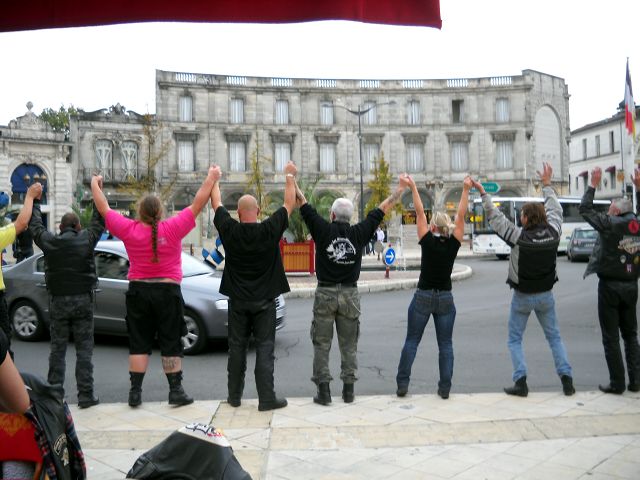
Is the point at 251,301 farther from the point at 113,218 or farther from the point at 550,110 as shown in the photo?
the point at 550,110

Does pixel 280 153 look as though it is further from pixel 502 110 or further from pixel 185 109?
pixel 502 110

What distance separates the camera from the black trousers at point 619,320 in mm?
6293

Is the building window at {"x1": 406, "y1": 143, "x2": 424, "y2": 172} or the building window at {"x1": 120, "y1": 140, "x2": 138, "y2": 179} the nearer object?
the building window at {"x1": 120, "y1": 140, "x2": 138, "y2": 179}

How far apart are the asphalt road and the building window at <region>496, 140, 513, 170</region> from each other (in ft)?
134

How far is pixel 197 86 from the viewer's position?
4966 centimetres

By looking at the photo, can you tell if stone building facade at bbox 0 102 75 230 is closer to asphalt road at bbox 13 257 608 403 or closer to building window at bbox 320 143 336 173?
building window at bbox 320 143 336 173

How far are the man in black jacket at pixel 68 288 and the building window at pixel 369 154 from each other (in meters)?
46.2

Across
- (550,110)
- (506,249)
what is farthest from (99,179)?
(550,110)

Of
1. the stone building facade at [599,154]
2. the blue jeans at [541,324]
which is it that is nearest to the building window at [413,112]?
the stone building facade at [599,154]

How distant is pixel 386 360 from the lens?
8375 mm

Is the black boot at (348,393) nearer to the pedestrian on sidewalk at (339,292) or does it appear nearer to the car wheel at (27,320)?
the pedestrian on sidewalk at (339,292)

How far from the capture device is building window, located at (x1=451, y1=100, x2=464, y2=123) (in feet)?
173

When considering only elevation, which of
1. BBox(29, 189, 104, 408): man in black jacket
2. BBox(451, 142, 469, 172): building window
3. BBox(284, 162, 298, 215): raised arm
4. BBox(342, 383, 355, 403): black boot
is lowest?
BBox(342, 383, 355, 403): black boot

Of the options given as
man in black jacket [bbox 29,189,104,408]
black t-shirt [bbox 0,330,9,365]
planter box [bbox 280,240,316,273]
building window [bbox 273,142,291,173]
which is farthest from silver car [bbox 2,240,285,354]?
building window [bbox 273,142,291,173]
